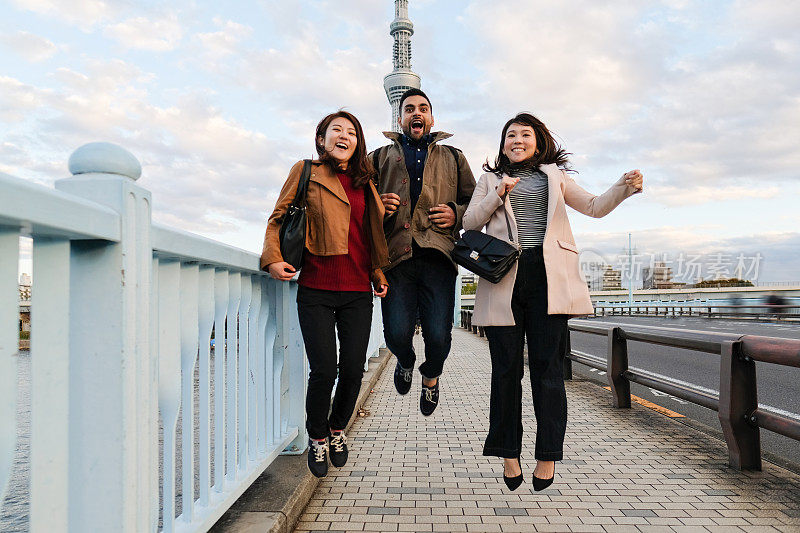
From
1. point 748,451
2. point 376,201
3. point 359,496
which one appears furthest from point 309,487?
point 748,451

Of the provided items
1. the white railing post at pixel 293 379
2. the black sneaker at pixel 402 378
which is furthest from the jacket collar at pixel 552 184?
the black sneaker at pixel 402 378

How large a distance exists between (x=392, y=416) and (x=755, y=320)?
29.8 metres

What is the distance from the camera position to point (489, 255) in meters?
3.17

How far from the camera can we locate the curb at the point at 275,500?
8.53ft

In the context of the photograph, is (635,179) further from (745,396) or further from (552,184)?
(745,396)

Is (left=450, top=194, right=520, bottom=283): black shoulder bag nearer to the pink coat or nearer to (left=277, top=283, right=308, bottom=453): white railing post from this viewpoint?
the pink coat

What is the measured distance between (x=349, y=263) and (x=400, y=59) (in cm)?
10680

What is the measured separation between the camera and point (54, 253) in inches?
60.3

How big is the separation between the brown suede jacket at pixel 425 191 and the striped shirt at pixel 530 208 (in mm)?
522

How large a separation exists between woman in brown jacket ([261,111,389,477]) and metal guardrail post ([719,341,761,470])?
8.06 ft

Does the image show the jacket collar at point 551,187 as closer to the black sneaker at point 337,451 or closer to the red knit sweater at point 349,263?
the red knit sweater at point 349,263

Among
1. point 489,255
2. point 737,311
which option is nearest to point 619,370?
point 489,255

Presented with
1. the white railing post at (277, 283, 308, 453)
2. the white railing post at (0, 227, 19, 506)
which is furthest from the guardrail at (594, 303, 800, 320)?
the white railing post at (0, 227, 19, 506)

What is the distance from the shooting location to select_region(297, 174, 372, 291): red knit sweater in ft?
10.7
